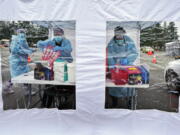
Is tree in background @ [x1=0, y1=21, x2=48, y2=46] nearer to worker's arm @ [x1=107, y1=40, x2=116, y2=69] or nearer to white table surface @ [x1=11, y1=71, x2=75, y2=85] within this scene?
white table surface @ [x1=11, y1=71, x2=75, y2=85]

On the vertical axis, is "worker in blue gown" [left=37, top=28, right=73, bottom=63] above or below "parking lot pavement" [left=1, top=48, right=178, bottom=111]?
above

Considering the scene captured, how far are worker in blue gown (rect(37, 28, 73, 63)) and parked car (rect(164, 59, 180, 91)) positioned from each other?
1.30 m

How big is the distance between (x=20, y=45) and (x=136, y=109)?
1.86 meters

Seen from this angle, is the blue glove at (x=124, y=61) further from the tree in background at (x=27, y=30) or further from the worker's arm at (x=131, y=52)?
the tree in background at (x=27, y=30)

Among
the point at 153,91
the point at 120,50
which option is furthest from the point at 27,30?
the point at 153,91

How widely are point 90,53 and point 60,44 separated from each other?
51cm

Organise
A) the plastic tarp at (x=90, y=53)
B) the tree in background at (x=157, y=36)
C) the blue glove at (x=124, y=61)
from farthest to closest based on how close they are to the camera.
Result: the blue glove at (x=124, y=61) < the tree in background at (x=157, y=36) < the plastic tarp at (x=90, y=53)

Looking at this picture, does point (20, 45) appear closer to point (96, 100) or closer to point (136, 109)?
point (96, 100)

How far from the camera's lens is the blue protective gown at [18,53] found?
247 cm

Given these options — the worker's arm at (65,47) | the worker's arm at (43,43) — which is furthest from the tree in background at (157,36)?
the worker's arm at (43,43)

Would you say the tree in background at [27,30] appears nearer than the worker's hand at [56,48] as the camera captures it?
Yes

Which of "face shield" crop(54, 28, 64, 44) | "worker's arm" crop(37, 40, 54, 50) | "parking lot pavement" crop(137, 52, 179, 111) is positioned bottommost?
"parking lot pavement" crop(137, 52, 179, 111)

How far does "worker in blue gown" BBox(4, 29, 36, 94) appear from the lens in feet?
8.07

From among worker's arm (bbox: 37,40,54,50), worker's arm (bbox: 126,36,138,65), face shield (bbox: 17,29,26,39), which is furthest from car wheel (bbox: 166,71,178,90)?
face shield (bbox: 17,29,26,39)
